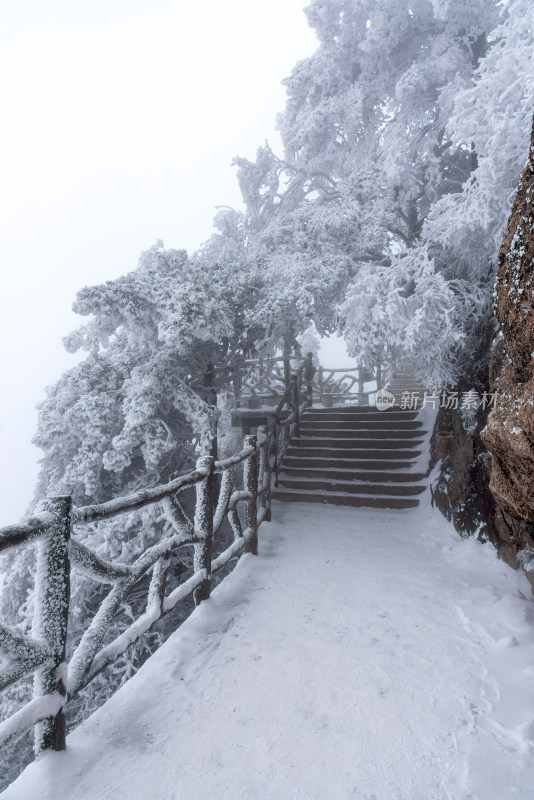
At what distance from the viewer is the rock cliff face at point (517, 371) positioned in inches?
103

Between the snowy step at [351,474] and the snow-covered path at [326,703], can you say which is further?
the snowy step at [351,474]

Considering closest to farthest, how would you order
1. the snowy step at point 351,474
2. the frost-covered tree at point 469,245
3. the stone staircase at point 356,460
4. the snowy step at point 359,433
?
the frost-covered tree at point 469,245 → the stone staircase at point 356,460 → the snowy step at point 351,474 → the snowy step at point 359,433

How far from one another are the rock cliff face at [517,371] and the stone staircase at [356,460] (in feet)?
14.0

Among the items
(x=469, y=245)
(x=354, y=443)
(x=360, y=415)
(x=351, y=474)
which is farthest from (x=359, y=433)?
(x=469, y=245)

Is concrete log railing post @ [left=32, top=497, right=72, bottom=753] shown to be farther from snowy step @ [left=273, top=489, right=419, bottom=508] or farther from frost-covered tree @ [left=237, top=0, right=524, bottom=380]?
snowy step @ [left=273, top=489, right=419, bottom=508]

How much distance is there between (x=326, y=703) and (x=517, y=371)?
8.46ft

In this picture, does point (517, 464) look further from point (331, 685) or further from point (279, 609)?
point (279, 609)

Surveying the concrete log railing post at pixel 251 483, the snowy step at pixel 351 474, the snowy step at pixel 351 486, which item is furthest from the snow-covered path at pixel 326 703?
the snowy step at pixel 351 474

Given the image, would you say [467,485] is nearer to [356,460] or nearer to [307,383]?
[356,460]

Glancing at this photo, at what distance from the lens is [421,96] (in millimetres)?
8203

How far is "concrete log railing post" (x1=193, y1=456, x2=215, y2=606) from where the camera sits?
349 centimetres

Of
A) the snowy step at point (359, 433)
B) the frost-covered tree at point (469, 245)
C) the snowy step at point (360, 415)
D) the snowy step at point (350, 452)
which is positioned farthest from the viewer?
the snowy step at point (360, 415)

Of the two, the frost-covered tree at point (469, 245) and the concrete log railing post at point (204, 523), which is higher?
the frost-covered tree at point (469, 245)

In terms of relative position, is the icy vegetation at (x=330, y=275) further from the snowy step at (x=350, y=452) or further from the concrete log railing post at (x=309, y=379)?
the concrete log railing post at (x=309, y=379)
